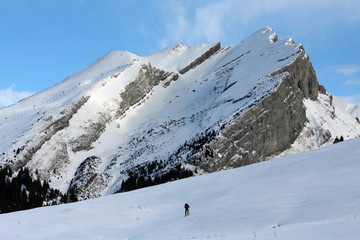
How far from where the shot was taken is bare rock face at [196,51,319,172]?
2943 inches

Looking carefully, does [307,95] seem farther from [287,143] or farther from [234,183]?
[234,183]

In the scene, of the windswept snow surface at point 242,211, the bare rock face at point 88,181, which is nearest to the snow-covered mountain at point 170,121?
the bare rock face at point 88,181

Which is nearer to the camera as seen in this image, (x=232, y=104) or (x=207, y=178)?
(x=207, y=178)

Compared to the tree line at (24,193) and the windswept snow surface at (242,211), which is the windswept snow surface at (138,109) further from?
the windswept snow surface at (242,211)

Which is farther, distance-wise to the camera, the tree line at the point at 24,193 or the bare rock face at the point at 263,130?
the bare rock face at the point at 263,130

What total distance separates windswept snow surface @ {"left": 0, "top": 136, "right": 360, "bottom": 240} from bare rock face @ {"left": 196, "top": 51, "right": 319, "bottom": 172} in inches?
1697

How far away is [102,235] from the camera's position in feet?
61.1

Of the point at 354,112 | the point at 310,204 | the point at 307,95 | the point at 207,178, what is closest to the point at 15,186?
the point at 207,178

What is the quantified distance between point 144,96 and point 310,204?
102 m

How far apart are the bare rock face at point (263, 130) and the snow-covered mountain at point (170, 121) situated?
0.74ft

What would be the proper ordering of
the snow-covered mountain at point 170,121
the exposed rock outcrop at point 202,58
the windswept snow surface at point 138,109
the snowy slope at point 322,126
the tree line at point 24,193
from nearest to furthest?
the tree line at point 24,193 → the snow-covered mountain at point 170,121 → the windswept snow surface at point 138,109 → the snowy slope at point 322,126 → the exposed rock outcrop at point 202,58

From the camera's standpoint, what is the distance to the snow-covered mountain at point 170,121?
252 ft

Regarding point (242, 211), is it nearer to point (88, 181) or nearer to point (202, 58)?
point (88, 181)

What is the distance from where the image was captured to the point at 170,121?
97.2 m
